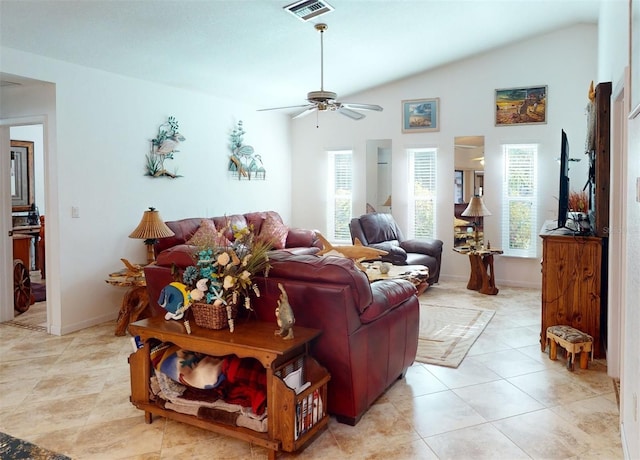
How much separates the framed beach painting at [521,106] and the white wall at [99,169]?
387cm

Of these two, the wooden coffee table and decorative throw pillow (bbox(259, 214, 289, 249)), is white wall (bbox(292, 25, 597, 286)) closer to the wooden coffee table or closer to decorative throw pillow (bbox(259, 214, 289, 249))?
decorative throw pillow (bbox(259, 214, 289, 249))

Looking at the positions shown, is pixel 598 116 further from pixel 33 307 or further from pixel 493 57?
pixel 33 307

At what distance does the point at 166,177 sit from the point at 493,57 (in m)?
4.52

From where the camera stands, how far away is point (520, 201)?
6.64 meters

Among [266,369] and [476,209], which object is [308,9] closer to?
[266,369]

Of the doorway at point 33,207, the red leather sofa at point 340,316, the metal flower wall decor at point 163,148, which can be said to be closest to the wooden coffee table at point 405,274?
the red leather sofa at point 340,316

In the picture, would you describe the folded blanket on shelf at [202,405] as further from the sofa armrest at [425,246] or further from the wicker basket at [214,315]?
the sofa armrest at [425,246]

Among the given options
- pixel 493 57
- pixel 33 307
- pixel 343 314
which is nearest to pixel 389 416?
pixel 343 314

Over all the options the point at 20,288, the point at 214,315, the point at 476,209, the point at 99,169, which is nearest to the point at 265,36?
the point at 99,169

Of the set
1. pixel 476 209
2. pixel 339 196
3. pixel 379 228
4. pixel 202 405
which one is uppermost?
pixel 339 196

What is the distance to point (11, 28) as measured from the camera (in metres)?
3.81

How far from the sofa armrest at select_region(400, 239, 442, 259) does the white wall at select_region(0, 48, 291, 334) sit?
271 cm

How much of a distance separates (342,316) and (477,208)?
4.56m

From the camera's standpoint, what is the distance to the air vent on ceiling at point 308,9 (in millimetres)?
4152
